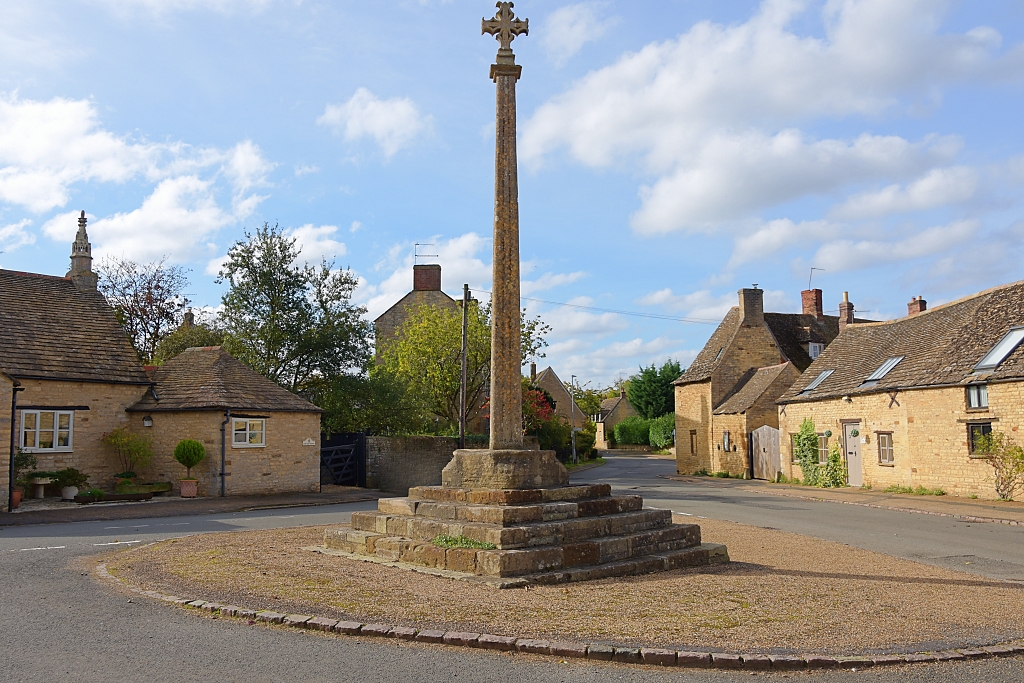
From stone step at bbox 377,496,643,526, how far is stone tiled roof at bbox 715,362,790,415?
25.2 m

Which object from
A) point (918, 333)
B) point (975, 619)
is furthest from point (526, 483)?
point (918, 333)

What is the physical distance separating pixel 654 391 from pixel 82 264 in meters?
50.6

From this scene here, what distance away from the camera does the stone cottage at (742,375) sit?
113ft

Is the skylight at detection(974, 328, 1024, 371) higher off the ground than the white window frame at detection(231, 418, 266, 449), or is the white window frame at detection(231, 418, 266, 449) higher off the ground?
the skylight at detection(974, 328, 1024, 371)

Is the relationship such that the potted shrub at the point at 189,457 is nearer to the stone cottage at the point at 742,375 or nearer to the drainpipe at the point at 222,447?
the drainpipe at the point at 222,447

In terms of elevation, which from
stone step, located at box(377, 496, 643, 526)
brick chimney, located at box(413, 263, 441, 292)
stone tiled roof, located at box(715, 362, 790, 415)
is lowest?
stone step, located at box(377, 496, 643, 526)

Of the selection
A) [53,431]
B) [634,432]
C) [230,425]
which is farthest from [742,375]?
[634,432]

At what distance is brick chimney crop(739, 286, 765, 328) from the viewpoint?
38.1m

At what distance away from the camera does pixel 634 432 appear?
238ft

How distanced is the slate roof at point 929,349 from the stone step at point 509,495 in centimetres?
1494

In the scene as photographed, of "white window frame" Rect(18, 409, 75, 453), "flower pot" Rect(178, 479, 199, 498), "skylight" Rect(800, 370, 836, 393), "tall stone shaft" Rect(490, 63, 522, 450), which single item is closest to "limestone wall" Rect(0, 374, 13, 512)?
"white window frame" Rect(18, 409, 75, 453)

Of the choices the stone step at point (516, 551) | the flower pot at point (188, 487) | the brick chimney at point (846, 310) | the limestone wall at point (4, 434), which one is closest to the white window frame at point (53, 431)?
the limestone wall at point (4, 434)

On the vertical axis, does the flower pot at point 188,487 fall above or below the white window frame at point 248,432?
below

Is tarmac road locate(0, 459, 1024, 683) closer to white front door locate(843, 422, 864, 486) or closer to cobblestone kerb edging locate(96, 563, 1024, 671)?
cobblestone kerb edging locate(96, 563, 1024, 671)
